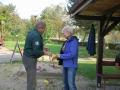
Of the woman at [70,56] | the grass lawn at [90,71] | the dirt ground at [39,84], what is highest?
the woman at [70,56]

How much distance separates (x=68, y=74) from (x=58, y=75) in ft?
11.8

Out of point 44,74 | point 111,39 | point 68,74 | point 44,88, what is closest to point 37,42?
point 68,74

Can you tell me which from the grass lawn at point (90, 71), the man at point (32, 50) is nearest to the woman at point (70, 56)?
the man at point (32, 50)

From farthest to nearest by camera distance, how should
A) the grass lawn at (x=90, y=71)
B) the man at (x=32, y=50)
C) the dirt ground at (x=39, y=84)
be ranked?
1. the grass lawn at (x=90, y=71)
2. the dirt ground at (x=39, y=84)
3. the man at (x=32, y=50)

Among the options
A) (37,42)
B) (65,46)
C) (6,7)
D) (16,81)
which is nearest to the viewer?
(37,42)

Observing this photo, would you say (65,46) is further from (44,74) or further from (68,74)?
(44,74)

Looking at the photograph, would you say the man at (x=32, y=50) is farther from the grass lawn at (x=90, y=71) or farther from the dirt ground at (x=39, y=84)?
the grass lawn at (x=90, y=71)

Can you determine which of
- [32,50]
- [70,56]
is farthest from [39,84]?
[70,56]

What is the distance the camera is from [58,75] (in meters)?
7.84

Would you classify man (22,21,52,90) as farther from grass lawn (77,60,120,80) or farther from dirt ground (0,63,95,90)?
grass lawn (77,60,120,80)

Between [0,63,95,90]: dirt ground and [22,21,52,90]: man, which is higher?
[22,21,52,90]: man

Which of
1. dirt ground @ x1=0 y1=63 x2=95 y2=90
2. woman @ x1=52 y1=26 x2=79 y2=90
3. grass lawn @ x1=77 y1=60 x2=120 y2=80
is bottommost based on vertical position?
grass lawn @ x1=77 y1=60 x2=120 y2=80

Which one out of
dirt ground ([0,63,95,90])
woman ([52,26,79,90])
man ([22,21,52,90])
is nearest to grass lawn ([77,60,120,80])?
dirt ground ([0,63,95,90])

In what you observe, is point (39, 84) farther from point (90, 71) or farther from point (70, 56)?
point (90, 71)
